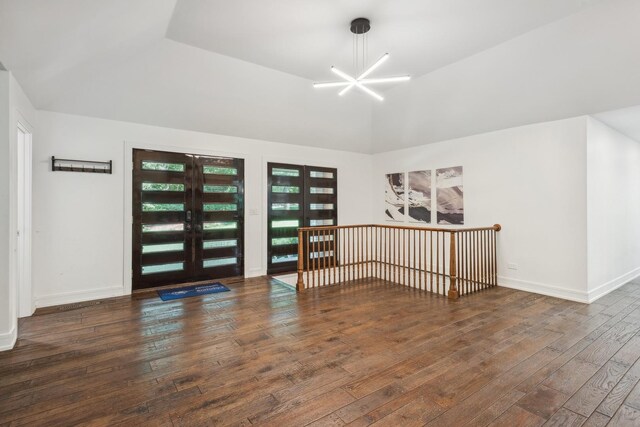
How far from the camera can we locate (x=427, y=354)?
2.75m

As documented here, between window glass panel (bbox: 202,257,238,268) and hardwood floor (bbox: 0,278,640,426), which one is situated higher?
window glass panel (bbox: 202,257,238,268)

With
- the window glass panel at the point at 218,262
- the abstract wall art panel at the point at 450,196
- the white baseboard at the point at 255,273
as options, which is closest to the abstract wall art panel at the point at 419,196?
the abstract wall art panel at the point at 450,196

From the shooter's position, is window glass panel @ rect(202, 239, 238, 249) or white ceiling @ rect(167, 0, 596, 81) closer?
white ceiling @ rect(167, 0, 596, 81)

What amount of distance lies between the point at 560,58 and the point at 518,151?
60.7 inches

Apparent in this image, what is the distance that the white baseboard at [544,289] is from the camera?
4.30 meters

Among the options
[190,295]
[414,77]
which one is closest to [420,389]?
[190,295]

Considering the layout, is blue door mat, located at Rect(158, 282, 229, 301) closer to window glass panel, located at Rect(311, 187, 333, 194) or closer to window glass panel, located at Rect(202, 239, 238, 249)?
window glass panel, located at Rect(202, 239, 238, 249)

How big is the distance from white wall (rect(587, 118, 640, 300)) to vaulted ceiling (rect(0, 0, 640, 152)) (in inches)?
36.7

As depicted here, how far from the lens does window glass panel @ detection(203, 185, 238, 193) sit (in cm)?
541

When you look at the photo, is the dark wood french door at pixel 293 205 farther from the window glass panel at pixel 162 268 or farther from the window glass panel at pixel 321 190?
the window glass panel at pixel 162 268

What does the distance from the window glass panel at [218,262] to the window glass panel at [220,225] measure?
564 mm

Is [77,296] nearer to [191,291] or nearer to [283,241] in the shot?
[191,291]

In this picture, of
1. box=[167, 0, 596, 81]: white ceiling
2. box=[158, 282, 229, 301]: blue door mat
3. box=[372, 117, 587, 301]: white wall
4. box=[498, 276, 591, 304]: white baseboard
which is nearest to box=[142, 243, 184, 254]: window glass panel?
box=[158, 282, 229, 301]: blue door mat

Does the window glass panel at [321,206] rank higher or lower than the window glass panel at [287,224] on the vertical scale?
higher
